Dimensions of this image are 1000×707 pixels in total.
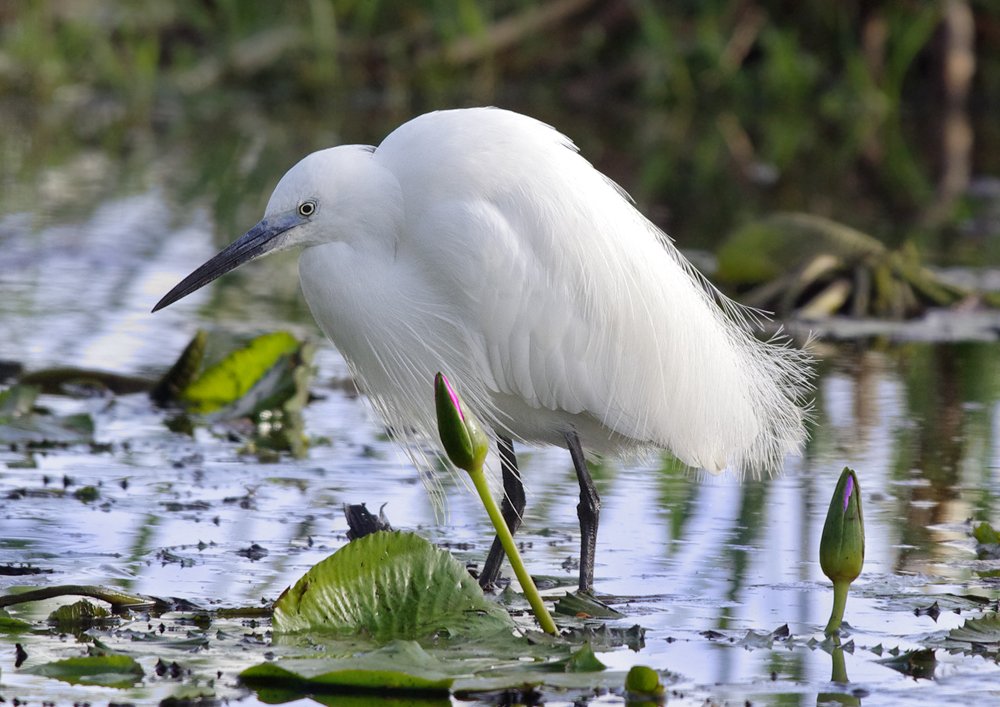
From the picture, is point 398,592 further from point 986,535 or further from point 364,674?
point 986,535

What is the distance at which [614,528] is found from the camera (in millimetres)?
4688

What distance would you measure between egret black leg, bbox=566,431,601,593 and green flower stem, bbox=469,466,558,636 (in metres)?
0.54

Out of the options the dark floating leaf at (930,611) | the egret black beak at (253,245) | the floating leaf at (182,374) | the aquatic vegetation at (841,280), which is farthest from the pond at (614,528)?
the egret black beak at (253,245)

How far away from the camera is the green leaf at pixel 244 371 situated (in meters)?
5.88

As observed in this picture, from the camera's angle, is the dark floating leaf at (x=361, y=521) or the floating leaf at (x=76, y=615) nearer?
the floating leaf at (x=76, y=615)

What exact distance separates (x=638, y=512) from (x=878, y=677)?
1559 mm

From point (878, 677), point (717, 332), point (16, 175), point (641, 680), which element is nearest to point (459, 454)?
point (641, 680)

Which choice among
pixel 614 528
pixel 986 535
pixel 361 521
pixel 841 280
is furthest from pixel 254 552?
pixel 841 280

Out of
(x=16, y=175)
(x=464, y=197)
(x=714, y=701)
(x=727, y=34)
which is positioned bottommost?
(x=714, y=701)

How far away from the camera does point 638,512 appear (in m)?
4.86

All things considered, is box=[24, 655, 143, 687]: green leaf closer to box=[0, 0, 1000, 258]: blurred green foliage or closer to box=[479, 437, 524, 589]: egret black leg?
box=[479, 437, 524, 589]: egret black leg

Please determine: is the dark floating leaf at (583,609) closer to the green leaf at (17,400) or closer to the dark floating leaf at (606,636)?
the dark floating leaf at (606,636)

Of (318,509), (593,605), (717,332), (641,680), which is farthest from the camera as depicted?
(318,509)

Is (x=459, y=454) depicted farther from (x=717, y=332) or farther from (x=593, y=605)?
(x=717, y=332)
